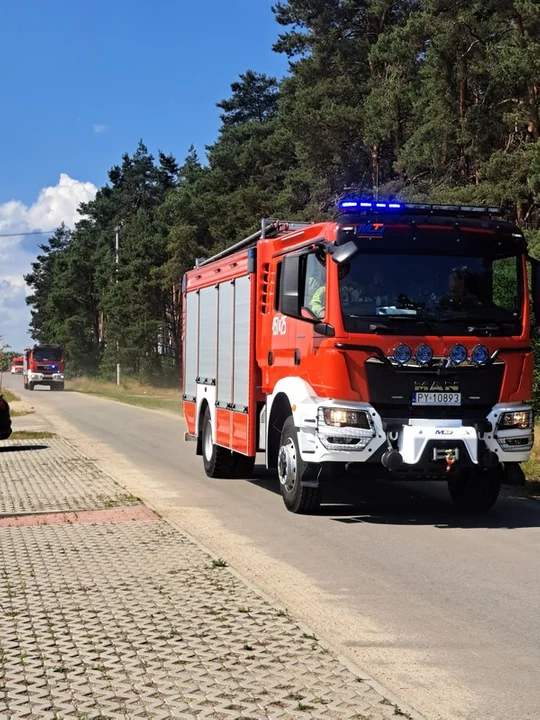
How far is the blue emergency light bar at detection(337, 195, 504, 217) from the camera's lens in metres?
10.6

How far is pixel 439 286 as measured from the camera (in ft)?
34.8

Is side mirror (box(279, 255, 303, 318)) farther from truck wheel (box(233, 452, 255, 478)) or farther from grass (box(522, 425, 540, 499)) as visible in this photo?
grass (box(522, 425, 540, 499))

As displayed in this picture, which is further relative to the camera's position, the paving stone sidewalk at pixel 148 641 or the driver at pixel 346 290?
the driver at pixel 346 290

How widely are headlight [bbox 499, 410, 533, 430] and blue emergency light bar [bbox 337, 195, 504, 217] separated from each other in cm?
215

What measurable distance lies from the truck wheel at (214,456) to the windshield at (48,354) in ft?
172

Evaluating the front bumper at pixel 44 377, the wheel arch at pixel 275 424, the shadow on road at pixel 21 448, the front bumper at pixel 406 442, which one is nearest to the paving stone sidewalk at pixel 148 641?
the front bumper at pixel 406 442

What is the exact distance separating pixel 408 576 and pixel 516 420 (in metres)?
3.12

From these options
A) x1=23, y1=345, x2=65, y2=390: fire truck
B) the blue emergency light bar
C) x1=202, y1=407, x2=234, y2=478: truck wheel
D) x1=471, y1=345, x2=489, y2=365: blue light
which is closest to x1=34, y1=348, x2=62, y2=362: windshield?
x1=23, y1=345, x2=65, y2=390: fire truck

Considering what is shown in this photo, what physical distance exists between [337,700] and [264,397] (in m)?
7.67

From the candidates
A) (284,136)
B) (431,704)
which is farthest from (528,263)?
(284,136)

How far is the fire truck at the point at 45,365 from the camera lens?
66312 millimetres

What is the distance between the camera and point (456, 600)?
24.3 ft

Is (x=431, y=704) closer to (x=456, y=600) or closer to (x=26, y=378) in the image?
(x=456, y=600)

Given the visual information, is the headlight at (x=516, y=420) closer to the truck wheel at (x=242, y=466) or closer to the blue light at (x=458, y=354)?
the blue light at (x=458, y=354)
